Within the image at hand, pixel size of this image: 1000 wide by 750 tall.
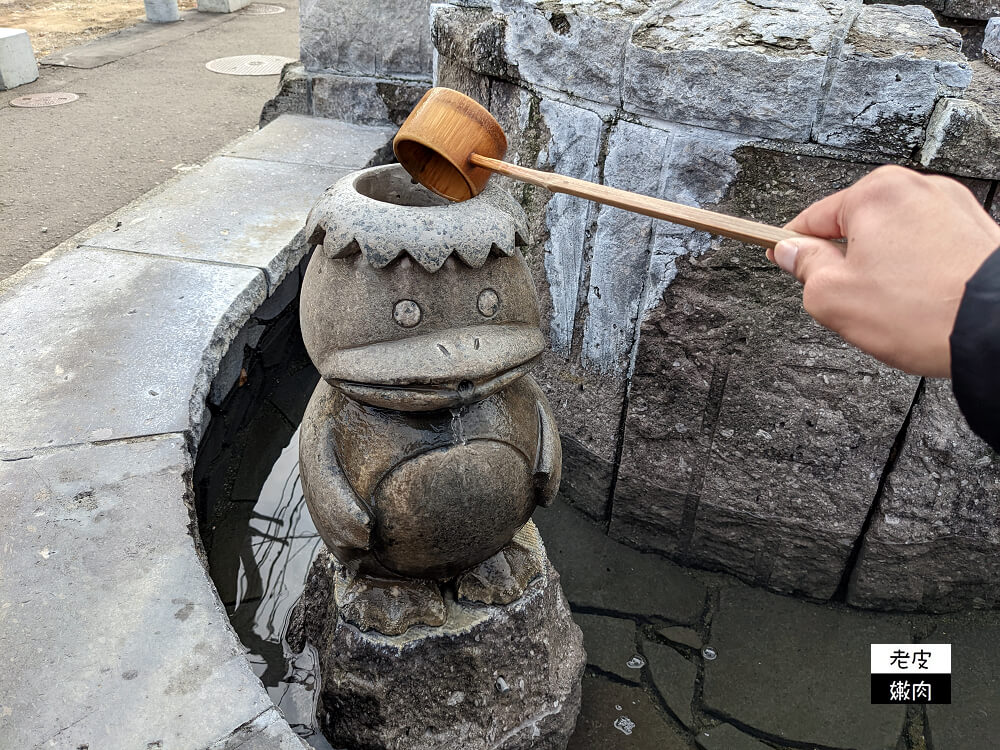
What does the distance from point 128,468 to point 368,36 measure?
10.9 ft

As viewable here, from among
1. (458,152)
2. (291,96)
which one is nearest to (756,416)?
(458,152)

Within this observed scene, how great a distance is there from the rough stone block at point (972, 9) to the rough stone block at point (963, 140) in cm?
164

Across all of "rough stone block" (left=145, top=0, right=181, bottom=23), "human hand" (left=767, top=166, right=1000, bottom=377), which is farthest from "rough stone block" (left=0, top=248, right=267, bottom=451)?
"rough stone block" (left=145, top=0, right=181, bottom=23)

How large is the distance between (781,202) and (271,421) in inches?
84.1

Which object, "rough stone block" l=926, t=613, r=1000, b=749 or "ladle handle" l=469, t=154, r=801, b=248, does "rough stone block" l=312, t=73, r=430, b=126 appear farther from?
"rough stone block" l=926, t=613, r=1000, b=749

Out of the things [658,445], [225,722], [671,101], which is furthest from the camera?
[658,445]

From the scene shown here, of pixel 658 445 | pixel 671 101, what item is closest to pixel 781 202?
pixel 671 101

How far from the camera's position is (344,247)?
1562 millimetres

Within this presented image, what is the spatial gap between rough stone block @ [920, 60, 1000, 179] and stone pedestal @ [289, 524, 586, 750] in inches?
57.9

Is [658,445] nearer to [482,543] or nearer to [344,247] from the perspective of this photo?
[482,543]

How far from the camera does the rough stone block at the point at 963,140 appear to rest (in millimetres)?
1841

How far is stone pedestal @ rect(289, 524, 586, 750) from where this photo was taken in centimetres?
192

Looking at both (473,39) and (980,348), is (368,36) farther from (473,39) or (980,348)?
(980,348)

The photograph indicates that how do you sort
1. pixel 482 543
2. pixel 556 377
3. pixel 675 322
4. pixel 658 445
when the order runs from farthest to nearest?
pixel 556 377 → pixel 658 445 → pixel 675 322 → pixel 482 543
